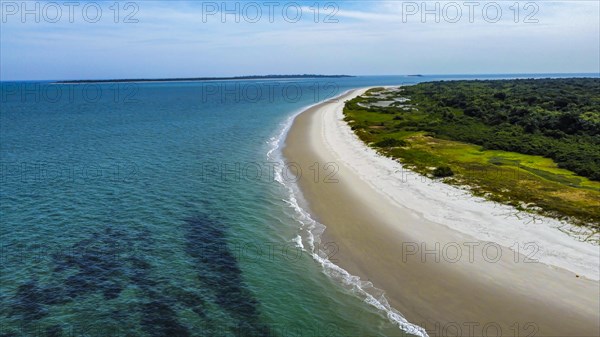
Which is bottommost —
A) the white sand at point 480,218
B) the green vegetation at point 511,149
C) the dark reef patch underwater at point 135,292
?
the dark reef patch underwater at point 135,292

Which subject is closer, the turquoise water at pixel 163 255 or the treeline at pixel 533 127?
the turquoise water at pixel 163 255

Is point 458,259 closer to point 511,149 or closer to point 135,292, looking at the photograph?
point 135,292

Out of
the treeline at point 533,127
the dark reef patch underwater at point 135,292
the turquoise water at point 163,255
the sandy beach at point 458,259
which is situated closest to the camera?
the dark reef patch underwater at point 135,292

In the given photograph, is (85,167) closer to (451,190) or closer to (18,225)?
(18,225)

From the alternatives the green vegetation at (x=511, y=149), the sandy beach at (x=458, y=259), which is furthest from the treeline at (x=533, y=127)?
the sandy beach at (x=458, y=259)

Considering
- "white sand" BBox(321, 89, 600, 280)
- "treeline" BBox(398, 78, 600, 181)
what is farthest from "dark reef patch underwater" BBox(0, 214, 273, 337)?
"treeline" BBox(398, 78, 600, 181)

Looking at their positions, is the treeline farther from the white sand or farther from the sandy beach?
the sandy beach

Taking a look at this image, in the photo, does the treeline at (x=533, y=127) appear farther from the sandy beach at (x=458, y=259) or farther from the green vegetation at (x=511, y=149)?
the sandy beach at (x=458, y=259)
